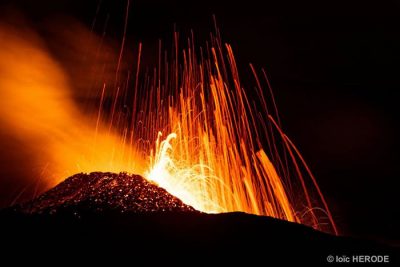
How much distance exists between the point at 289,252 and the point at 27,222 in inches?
A: 270

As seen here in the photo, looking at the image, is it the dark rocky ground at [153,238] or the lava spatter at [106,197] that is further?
the lava spatter at [106,197]

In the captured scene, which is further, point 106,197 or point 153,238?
point 106,197

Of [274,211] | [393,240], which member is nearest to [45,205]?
[274,211]

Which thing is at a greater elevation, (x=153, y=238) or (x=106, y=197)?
(x=106, y=197)

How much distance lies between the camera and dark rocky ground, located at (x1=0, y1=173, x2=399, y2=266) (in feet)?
28.1

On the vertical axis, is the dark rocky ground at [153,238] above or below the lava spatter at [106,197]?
below

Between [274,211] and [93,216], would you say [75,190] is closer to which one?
[93,216]

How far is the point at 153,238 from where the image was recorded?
30.3ft

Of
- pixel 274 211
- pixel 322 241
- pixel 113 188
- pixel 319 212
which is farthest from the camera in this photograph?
pixel 319 212

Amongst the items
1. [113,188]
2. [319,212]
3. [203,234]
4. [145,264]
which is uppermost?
[319,212]

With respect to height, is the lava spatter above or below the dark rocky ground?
above

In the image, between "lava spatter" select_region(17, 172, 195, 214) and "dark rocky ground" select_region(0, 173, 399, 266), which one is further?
"lava spatter" select_region(17, 172, 195, 214)

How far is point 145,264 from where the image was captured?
8.26 m

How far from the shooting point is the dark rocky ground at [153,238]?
8.56 meters
